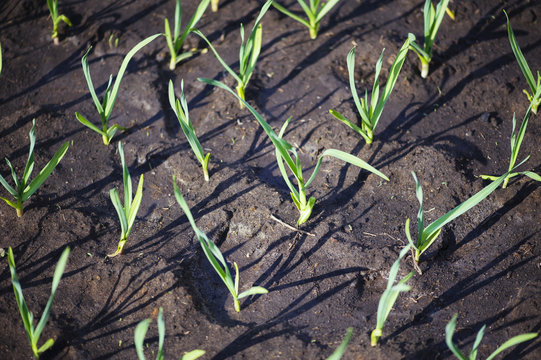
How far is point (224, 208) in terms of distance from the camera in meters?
2.04

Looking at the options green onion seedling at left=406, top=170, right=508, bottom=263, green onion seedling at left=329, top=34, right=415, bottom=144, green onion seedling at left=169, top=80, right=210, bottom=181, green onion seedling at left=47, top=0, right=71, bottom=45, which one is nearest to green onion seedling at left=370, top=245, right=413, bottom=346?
green onion seedling at left=406, top=170, right=508, bottom=263

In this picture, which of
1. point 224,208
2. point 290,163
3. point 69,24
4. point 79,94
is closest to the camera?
point 290,163

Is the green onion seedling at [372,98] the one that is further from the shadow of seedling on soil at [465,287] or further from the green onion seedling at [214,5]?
the green onion seedling at [214,5]

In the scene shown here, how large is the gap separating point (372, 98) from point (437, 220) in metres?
0.61

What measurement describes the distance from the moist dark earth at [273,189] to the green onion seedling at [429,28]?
0.29 ft

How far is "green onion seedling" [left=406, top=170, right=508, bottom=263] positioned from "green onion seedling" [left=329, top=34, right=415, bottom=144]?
0.43 m

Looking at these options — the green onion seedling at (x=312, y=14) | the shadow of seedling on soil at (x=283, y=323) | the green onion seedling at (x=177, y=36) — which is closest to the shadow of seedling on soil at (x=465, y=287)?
the shadow of seedling on soil at (x=283, y=323)

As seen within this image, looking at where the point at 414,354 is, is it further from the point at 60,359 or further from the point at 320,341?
the point at 60,359

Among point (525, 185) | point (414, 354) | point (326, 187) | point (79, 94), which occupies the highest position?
point (79, 94)

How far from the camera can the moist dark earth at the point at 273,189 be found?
1.77 meters

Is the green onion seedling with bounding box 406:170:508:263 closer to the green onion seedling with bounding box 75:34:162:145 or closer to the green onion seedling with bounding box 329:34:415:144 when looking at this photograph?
the green onion seedling with bounding box 329:34:415:144

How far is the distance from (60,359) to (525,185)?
6.22ft

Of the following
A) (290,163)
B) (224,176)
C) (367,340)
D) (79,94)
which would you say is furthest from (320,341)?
(79,94)

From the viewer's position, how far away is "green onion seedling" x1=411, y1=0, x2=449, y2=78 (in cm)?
220
